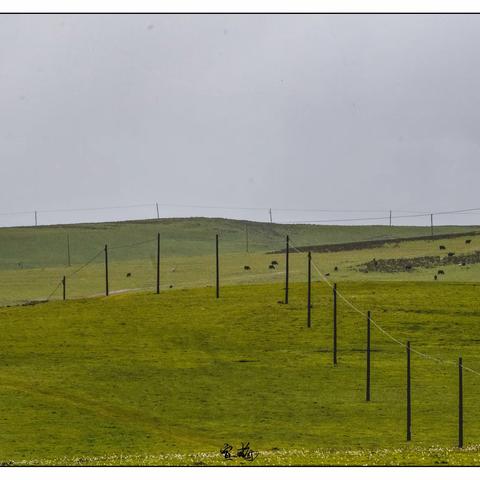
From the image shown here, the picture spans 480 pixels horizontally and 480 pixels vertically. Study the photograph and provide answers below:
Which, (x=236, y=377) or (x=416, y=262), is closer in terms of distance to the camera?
(x=236, y=377)

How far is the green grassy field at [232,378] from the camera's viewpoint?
61.2m

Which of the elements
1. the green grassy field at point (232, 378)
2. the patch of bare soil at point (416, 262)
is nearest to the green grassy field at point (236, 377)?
the green grassy field at point (232, 378)

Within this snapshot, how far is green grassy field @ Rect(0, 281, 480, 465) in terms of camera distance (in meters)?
61.2

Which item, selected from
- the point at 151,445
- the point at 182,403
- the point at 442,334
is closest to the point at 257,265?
the point at 442,334

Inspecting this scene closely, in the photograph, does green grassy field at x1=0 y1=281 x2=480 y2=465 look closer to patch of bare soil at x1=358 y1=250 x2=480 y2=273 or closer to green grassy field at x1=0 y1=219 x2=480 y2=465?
green grassy field at x1=0 y1=219 x2=480 y2=465

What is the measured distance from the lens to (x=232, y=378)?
8262 cm

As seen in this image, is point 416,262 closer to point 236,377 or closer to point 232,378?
point 236,377

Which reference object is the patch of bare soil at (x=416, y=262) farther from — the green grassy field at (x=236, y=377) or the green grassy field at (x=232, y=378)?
the green grassy field at (x=232, y=378)

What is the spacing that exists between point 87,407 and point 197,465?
28.5 meters

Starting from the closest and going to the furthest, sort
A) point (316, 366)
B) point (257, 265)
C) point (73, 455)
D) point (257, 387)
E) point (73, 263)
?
point (73, 455) → point (257, 387) → point (316, 366) → point (257, 265) → point (73, 263)

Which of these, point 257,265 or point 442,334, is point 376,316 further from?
point 257,265

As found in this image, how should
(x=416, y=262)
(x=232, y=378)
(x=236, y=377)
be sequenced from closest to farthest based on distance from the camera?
1. (x=232, y=378)
2. (x=236, y=377)
3. (x=416, y=262)

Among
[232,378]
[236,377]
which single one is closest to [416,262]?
[236,377]

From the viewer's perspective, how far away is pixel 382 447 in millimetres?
59438
